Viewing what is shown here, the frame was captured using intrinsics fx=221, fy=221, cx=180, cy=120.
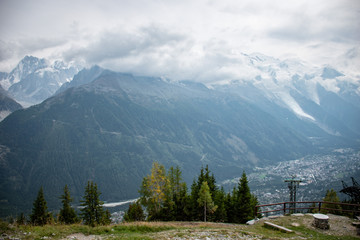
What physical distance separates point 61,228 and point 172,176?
31329 mm

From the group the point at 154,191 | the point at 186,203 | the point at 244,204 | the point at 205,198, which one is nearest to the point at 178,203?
the point at 186,203

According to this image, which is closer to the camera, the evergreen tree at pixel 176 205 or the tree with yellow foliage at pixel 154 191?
the tree with yellow foliage at pixel 154 191

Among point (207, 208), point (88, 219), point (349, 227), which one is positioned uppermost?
point (349, 227)

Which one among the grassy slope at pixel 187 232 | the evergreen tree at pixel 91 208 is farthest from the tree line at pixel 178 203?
the grassy slope at pixel 187 232

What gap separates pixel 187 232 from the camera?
60.2ft

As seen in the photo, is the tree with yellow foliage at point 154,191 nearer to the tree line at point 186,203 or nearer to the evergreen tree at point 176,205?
the tree line at point 186,203

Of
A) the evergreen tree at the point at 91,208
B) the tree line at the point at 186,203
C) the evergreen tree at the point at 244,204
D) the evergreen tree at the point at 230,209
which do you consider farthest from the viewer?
the evergreen tree at the point at 91,208

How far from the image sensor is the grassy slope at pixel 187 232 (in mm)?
16047

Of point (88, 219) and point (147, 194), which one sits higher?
point (147, 194)

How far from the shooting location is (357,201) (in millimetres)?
43219

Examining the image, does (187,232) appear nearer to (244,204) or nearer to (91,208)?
(244,204)

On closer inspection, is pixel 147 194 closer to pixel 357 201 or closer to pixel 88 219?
pixel 88 219

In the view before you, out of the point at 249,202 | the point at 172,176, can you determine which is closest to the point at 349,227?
the point at 249,202

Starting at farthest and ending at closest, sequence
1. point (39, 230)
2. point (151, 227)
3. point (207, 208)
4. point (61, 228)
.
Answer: point (207, 208), point (151, 227), point (61, 228), point (39, 230)
